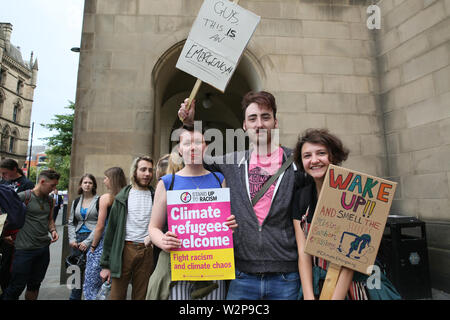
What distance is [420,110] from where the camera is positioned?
4355 mm

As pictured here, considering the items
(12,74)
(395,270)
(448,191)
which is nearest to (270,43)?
(448,191)

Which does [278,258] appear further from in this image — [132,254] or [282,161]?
[132,254]

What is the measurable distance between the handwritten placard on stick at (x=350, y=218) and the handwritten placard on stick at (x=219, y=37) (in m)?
1.26

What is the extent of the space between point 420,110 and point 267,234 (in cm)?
432

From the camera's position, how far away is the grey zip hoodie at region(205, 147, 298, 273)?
1.56 m

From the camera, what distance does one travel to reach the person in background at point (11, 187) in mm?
3096

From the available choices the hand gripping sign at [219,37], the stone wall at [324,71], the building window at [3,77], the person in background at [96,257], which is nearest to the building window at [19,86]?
the building window at [3,77]

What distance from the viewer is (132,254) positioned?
2.76 metres

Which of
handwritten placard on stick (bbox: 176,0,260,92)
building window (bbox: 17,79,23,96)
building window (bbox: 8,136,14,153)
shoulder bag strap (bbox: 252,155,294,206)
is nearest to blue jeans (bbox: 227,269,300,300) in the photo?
A: shoulder bag strap (bbox: 252,155,294,206)

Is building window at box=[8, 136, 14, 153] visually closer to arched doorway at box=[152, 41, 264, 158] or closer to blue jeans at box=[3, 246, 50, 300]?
arched doorway at box=[152, 41, 264, 158]

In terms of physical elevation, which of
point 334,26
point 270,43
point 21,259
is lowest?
point 21,259

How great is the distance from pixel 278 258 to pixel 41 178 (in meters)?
3.31

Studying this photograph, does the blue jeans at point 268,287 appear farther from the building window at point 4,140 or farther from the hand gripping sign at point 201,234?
the building window at point 4,140

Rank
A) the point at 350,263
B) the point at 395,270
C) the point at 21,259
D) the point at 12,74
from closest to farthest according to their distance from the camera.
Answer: the point at 350,263, the point at 21,259, the point at 395,270, the point at 12,74
